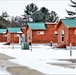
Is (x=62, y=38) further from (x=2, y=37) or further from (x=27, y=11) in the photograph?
(x=27, y=11)

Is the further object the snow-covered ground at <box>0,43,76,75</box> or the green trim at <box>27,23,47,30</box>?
the green trim at <box>27,23,47,30</box>

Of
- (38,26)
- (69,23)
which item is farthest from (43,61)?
(38,26)

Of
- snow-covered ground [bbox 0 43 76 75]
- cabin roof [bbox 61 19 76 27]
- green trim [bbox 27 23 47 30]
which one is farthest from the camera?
green trim [bbox 27 23 47 30]

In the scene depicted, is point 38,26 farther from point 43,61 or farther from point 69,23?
point 43,61

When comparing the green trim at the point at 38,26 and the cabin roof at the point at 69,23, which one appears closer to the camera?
the cabin roof at the point at 69,23

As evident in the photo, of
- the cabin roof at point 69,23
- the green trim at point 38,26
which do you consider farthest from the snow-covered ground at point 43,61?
the green trim at point 38,26

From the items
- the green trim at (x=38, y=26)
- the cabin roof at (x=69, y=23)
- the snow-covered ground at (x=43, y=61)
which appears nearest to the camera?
the snow-covered ground at (x=43, y=61)

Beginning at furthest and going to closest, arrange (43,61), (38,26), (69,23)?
1. (38,26)
2. (69,23)
3. (43,61)

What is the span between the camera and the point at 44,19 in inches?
4385

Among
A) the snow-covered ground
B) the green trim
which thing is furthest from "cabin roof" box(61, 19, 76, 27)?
the snow-covered ground

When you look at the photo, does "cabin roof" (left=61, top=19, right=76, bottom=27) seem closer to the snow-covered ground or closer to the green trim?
the green trim

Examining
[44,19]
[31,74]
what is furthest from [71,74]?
[44,19]

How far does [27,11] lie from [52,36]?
6894cm

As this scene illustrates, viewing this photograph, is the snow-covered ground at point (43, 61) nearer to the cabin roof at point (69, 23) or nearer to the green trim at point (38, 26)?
the cabin roof at point (69, 23)
